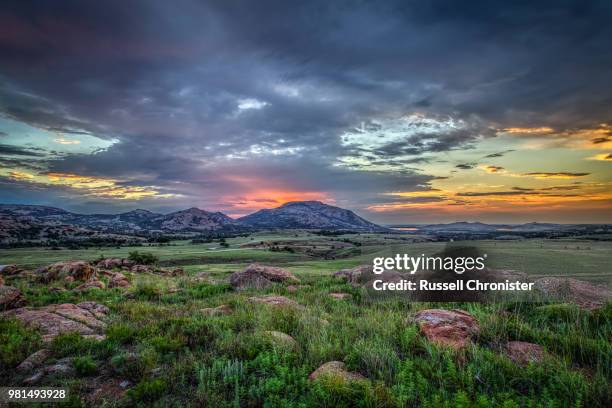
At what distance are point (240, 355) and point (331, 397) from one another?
2314 mm

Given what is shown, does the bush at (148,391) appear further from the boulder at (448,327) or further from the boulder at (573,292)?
the boulder at (573,292)

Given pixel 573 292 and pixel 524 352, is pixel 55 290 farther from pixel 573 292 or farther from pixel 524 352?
pixel 573 292

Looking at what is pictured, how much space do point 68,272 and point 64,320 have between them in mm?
12572

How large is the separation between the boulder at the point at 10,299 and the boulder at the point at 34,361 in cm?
582

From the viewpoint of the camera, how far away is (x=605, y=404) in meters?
3.81

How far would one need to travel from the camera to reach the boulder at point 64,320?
718 cm

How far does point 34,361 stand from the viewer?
18.5 ft

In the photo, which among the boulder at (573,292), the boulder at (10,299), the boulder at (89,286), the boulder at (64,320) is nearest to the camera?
the boulder at (64,320)

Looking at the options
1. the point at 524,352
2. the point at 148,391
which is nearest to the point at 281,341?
the point at 148,391

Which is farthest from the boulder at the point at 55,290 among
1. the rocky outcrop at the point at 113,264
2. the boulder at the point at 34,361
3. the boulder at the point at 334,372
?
the rocky outcrop at the point at 113,264

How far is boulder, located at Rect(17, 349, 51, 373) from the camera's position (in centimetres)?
544

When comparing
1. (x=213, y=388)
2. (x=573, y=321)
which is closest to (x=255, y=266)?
(x=213, y=388)

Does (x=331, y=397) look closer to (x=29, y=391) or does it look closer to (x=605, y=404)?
(x=605, y=404)

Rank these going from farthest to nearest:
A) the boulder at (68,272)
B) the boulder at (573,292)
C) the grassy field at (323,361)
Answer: the boulder at (68,272) → the boulder at (573,292) → the grassy field at (323,361)
